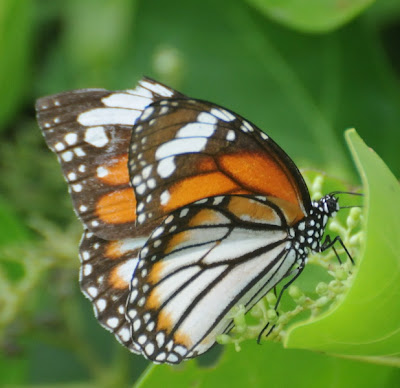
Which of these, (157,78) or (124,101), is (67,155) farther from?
(157,78)

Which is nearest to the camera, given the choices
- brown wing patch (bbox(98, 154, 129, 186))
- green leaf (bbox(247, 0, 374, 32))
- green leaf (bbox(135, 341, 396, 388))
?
green leaf (bbox(135, 341, 396, 388))

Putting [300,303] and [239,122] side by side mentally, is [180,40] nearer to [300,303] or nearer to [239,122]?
[239,122]

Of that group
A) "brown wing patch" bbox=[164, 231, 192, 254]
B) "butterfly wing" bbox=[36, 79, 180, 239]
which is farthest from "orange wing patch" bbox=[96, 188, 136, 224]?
"brown wing patch" bbox=[164, 231, 192, 254]

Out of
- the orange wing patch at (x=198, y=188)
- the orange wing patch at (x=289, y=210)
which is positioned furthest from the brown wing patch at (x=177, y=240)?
the orange wing patch at (x=289, y=210)

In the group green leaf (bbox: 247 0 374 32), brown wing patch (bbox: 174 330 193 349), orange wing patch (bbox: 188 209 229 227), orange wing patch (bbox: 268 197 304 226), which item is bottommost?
brown wing patch (bbox: 174 330 193 349)

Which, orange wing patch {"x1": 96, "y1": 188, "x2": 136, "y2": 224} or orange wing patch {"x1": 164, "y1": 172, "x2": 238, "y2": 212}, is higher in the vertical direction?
orange wing patch {"x1": 164, "y1": 172, "x2": 238, "y2": 212}

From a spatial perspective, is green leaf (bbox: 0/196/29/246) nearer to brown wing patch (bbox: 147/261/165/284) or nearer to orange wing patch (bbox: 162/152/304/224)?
brown wing patch (bbox: 147/261/165/284)
